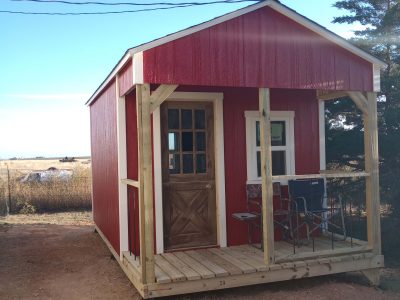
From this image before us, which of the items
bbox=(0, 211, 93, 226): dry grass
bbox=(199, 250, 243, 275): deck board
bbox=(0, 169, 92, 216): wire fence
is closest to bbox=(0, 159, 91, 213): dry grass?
bbox=(0, 169, 92, 216): wire fence

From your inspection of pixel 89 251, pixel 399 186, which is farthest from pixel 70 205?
pixel 399 186

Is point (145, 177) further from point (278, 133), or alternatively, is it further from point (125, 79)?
point (278, 133)

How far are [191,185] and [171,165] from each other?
0.42 metres

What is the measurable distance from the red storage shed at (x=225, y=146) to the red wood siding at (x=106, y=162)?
0.17 ft

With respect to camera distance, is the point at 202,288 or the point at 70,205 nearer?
the point at 202,288

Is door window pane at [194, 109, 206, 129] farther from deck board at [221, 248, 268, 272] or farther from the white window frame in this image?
deck board at [221, 248, 268, 272]

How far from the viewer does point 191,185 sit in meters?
6.55

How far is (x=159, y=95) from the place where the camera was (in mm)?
4988

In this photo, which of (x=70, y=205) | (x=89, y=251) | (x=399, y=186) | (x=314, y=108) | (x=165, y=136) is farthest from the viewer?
(x=70, y=205)

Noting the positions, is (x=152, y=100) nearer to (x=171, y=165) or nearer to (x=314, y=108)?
(x=171, y=165)

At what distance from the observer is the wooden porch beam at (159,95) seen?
195 inches

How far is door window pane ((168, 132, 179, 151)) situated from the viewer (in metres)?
6.48

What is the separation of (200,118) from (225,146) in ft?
1.85

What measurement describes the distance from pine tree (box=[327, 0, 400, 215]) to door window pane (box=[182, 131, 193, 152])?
4.24 metres
